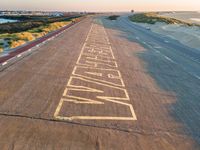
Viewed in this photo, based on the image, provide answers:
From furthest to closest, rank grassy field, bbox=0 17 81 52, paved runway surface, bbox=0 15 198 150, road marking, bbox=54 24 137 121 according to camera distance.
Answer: grassy field, bbox=0 17 81 52 < road marking, bbox=54 24 137 121 < paved runway surface, bbox=0 15 198 150

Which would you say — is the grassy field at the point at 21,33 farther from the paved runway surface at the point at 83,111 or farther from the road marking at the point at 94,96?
the paved runway surface at the point at 83,111

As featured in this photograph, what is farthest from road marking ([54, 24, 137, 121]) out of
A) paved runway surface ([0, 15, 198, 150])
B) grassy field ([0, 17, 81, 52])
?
grassy field ([0, 17, 81, 52])

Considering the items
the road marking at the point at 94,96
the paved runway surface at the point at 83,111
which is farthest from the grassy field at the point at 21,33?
the paved runway surface at the point at 83,111

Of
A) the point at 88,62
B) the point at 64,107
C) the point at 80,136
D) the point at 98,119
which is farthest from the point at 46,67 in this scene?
the point at 80,136

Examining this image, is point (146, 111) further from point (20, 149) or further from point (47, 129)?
point (20, 149)

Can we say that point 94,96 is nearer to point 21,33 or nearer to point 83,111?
point 83,111

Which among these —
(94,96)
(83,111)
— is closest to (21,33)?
(94,96)

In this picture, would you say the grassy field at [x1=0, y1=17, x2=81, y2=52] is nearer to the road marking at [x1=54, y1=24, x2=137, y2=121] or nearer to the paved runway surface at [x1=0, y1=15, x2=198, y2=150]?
the road marking at [x1=54, y1=24, x2=137, y2=121]

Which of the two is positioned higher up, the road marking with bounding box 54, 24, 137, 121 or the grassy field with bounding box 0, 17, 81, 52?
the road marking with bounding box 54, 24, 137, 121
